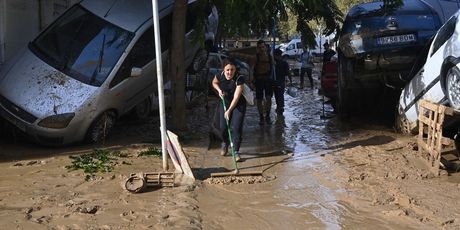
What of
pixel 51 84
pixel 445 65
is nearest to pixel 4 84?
pixel 51 84

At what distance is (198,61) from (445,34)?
6.24 m

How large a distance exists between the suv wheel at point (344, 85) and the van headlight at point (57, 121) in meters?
5.12

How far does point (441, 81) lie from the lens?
691 cm

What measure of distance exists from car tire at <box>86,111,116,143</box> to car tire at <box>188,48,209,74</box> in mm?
3041

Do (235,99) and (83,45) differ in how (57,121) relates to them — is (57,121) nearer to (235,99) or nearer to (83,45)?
(83,45)

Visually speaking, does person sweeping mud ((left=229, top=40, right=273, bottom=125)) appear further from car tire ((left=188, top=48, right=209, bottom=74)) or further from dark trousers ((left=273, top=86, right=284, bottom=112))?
car tire ((left=188, top=48, right=209, bottom=74))

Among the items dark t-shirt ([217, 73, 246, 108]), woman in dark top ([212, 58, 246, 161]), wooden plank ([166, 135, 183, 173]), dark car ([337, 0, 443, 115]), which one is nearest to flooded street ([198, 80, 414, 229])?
woman in dark top ([212, 58, 246, 161])

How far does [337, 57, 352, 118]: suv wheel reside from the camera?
1012cm

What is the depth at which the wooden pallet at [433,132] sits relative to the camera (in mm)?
6500

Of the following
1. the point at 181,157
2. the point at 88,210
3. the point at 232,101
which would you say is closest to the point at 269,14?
the point at 232,101

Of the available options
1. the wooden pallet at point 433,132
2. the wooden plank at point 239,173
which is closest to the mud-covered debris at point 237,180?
the wooden plank at point 239,173

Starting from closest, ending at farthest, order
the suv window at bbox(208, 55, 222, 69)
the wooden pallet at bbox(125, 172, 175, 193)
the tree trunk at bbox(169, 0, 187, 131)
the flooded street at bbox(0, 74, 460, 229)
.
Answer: the flooded street at bbox(0, 74, 460, 229) < the wooden pallet at bbox(125, 172, 175, 193) < the tree trunk at bbox(169, 0, 187, 131) < the suv window at bbox(208, 55, 222, 69)

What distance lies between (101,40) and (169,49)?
1.31m

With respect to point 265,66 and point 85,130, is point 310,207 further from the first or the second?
point 265,66
